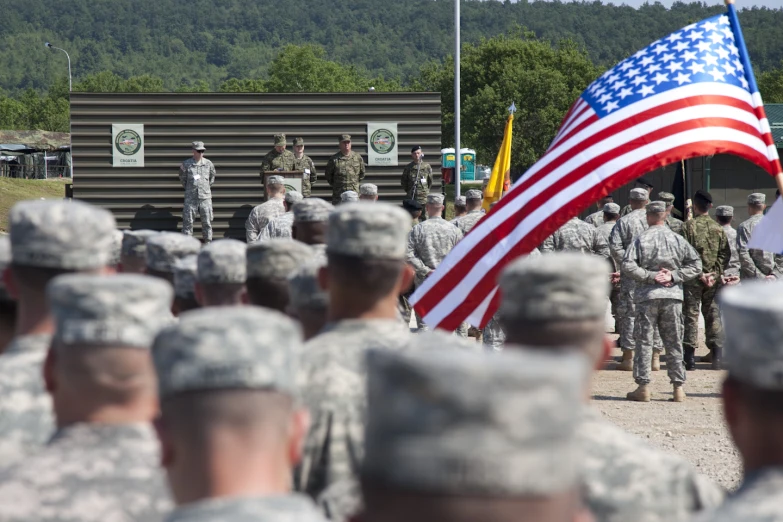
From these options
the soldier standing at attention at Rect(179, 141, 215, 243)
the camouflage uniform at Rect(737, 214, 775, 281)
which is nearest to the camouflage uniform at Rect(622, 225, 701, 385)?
the camouflage uniform at Rect(737, 214, 775, 281)

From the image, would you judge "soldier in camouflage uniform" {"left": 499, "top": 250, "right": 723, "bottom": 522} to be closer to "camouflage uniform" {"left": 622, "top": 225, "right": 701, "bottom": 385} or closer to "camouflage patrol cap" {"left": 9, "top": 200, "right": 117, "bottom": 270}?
"camouflage patrol cap" {"left": 9, "top": 200, "right": 117, "bottom": 270}

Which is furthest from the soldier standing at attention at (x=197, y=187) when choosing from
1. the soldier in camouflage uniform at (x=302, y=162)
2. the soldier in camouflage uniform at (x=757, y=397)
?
the soldier in camouflage uniform at (x=757, y=397)

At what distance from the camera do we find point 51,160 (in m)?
65.9

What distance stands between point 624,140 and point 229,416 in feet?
17.0

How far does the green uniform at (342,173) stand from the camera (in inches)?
691

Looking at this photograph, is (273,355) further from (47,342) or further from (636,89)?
(636,89)

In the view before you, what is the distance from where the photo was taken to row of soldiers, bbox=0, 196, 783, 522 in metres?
1.58

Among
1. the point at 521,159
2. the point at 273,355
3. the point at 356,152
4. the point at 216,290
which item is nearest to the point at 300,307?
the point at 216,290

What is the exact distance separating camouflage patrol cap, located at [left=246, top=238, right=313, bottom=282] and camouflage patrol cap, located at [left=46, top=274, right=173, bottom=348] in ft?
6.88

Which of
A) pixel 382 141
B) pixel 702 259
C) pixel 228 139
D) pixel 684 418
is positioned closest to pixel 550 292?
pixel 684 418

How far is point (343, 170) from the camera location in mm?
17531

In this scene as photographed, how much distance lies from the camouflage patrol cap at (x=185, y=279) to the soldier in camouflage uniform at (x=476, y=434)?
356 centimetres

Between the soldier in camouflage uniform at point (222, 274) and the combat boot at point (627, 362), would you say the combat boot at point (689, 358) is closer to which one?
the combat boot at point (627, 362)

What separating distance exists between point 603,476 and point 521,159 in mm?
63867
